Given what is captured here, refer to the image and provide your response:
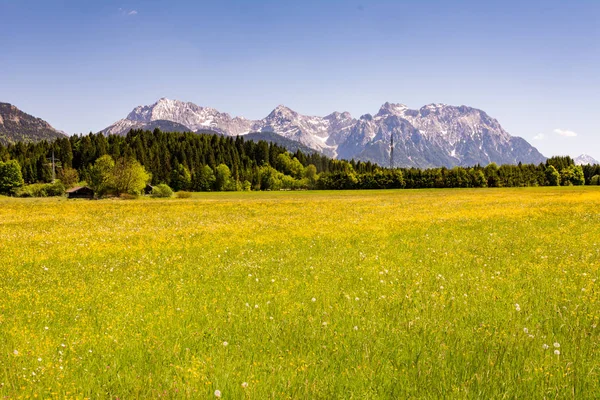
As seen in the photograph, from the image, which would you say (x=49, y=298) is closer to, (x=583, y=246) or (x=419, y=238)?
(x=419, y=238)

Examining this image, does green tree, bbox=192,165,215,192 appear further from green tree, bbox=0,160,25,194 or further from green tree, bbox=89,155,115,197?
green tree, bbox=89,155,115,197

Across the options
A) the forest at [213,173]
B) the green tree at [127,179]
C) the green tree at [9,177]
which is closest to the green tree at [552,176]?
the forest at [213,173]

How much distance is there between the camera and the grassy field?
5.03 metres

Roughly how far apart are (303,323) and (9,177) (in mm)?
177670

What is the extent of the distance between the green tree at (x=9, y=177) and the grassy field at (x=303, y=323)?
16271cm

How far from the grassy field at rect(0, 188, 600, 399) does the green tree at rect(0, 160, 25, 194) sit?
162709mm

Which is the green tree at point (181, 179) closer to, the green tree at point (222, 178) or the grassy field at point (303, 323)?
the green tree at point (222, 178)

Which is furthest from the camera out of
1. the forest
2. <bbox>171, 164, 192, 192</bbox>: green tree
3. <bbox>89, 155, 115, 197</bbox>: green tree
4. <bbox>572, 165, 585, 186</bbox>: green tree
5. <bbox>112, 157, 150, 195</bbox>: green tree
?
<bbox>171, 164, 192, 192</bbox>: green tree

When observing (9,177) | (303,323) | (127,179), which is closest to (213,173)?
(9,177)

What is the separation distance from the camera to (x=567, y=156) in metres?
178

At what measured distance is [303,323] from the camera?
7.11 meters

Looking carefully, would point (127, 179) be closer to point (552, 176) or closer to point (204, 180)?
point (204, 180)

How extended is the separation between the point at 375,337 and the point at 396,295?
7.82 ft

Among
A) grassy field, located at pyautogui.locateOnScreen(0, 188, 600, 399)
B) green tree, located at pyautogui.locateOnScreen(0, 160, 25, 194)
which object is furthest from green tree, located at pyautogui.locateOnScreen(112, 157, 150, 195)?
grassy field, located at pyautogui.locateOnScreen(0, 188, 600, 399)
